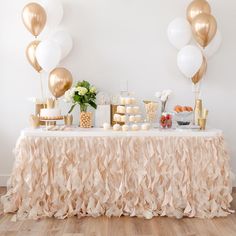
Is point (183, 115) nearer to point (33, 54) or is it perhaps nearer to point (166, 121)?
point (166, 121)

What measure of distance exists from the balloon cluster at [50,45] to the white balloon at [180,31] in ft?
3.07

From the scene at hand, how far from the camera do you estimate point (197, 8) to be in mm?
3641

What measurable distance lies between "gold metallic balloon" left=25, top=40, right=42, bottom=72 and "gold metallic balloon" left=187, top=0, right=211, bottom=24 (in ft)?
4.62

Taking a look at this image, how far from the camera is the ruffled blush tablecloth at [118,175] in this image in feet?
10.4

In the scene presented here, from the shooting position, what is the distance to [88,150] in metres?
3.20

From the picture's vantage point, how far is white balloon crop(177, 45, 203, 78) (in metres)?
3.47

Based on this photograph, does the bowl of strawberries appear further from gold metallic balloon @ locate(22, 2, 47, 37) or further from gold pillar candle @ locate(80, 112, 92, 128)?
gold metallic balloon @ locate(22, 2, 47, 37)

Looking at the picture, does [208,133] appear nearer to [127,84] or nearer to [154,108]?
[154,108]

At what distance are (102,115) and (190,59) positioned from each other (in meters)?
0.91

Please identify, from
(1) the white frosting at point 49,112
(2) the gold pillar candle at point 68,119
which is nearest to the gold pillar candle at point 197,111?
(2) the gold pillar candle at point 68,119

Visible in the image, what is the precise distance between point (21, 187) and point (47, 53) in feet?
3.67

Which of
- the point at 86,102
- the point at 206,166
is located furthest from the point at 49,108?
the point at 206,166

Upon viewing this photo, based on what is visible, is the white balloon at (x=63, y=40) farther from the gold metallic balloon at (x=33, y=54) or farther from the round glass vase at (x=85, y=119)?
the round glass vase at (x=85, y=119)

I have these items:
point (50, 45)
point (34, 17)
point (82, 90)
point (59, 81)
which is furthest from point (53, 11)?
point (82, 90)
